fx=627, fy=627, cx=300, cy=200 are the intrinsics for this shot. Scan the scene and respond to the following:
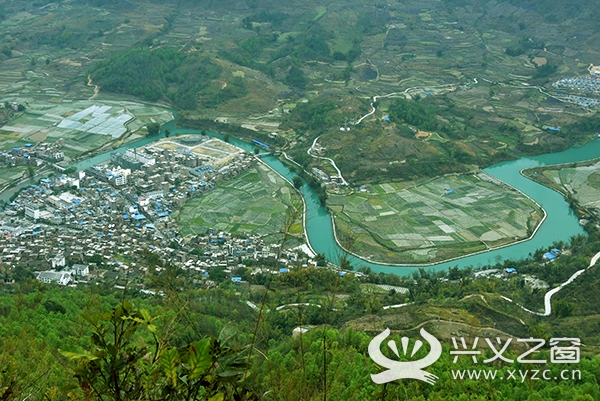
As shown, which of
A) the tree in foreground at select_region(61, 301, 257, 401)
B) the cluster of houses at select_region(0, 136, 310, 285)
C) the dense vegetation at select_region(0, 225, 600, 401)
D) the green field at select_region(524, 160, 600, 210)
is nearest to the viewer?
the tree in foreground at select_region(61, 301, 257, 401)

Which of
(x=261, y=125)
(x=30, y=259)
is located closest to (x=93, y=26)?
(x=261, y=125)

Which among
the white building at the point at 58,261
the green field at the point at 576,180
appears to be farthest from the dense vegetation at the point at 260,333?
the green field at the point at 576,180

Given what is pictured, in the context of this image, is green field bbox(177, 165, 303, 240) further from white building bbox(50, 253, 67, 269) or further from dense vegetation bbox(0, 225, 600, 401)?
white building bbox(50, 253, 67, 269)

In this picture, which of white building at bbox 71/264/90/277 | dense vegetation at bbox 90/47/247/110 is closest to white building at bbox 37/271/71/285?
white building at bbox 71/264/90/277

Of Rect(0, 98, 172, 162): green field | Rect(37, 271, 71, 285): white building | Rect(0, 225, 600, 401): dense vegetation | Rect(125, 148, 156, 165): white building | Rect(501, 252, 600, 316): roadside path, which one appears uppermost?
Rect(0, 225, 600, 401): dense vegetation

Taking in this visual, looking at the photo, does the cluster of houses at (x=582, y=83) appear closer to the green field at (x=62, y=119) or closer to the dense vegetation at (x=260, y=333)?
the dense vegetation at (x=260, y=333)

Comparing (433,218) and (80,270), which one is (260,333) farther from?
(433,218)
